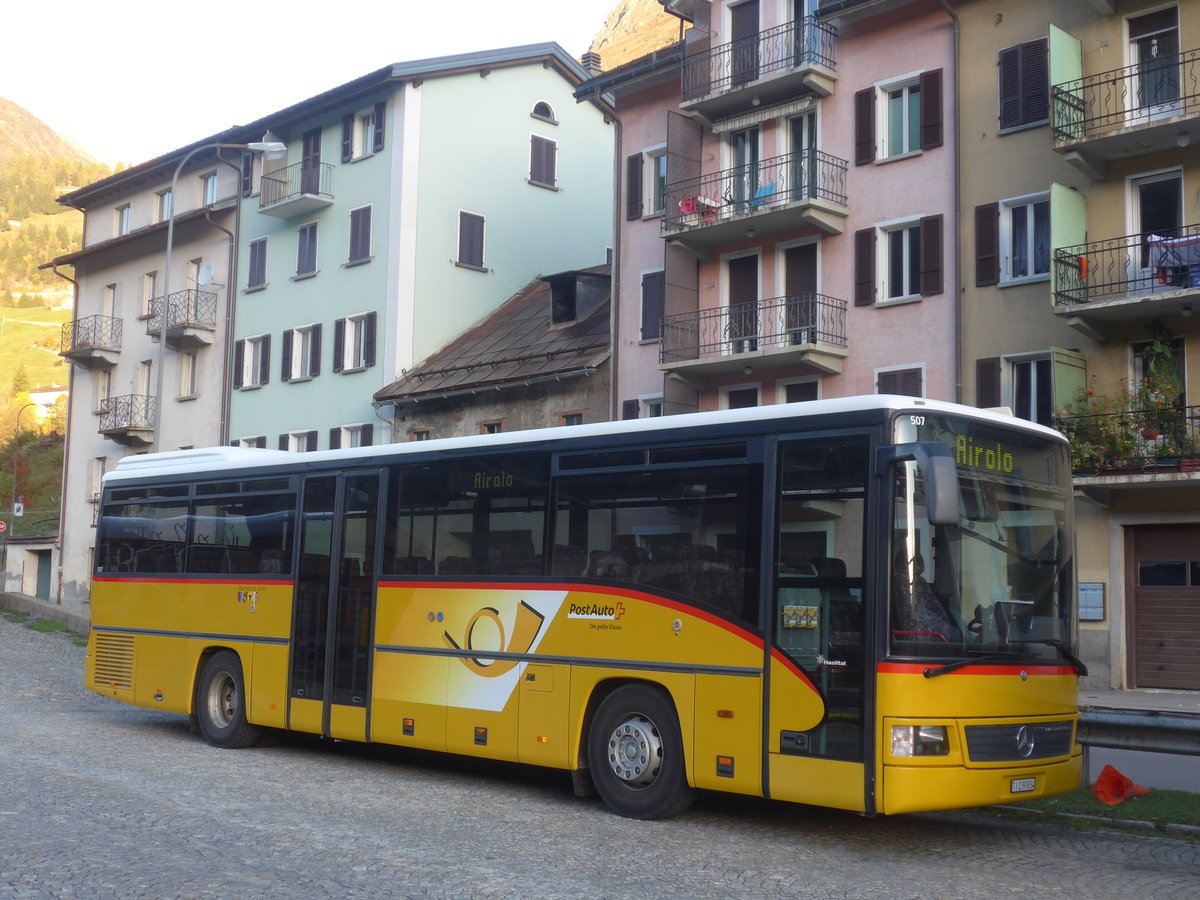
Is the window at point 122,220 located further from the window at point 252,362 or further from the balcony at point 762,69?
the balcony at point 762,69

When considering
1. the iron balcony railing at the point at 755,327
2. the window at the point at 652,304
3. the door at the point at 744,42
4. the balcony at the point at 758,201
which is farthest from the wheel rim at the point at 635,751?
the window at the point at 652,304

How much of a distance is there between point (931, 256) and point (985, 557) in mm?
17741

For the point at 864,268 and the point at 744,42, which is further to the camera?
the point at 744,42

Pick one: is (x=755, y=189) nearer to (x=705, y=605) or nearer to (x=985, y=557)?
(x=705, y=605)

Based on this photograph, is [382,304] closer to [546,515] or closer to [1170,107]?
[1170,107]

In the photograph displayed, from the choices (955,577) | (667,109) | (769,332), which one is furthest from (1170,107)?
(955,577)

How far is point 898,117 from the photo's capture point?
27.4m

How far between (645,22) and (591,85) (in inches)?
6360

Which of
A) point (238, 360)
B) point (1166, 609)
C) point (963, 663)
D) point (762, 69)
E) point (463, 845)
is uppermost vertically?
point (762, 69)

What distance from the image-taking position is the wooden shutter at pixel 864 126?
27531mm

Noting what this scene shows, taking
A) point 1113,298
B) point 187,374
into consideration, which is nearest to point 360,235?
point 187,374

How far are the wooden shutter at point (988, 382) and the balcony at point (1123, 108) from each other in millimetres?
3635

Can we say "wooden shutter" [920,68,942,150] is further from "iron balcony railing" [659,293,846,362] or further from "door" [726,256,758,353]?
"door" [726,256,758,353]

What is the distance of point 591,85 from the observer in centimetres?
3362
